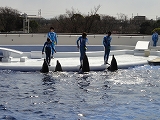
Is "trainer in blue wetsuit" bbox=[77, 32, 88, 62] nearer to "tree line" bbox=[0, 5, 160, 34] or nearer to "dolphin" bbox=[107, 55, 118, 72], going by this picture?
"dolphin" bbox=[107, 55, 118, 72]

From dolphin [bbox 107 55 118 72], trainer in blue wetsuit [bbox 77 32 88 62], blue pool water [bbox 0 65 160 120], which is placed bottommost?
blue pool water [bbox 0 65 160 120]

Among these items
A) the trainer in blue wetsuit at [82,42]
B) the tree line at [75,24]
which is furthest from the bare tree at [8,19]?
the trainer in blue wetsuit at [82,42]

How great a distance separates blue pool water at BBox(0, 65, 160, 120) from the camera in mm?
7422

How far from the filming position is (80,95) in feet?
29.9

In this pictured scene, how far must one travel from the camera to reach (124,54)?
59.0 feet

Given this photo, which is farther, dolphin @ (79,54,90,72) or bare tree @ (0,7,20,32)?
bare tree @ (0,7,20,32)

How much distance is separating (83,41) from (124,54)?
5.20m

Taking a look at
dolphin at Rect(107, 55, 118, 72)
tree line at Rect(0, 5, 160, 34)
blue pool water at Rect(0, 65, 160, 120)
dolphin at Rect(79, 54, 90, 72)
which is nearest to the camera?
blue pool water at Rect(0, 65, 160, 120)

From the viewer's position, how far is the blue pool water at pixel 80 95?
742 centimetres

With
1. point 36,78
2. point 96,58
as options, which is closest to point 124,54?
point 96,58

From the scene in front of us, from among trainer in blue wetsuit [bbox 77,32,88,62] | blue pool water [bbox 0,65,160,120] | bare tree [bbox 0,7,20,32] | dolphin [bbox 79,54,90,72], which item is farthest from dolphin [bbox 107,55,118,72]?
bare tree [bbox 0,7,20,32]

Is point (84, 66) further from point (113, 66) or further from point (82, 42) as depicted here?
point (113, 66)

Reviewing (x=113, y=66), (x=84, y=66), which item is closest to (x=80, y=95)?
(x=84, y=66)

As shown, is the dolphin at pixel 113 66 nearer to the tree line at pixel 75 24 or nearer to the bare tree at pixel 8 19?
the tree line at pixel 75 24
